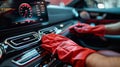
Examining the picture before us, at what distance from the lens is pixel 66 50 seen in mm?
930

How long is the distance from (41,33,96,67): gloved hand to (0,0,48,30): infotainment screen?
15 cm

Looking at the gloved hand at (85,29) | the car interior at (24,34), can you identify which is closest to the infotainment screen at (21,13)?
the car interior at (24,34)

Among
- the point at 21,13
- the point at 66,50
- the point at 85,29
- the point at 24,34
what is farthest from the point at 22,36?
the point at 85,29

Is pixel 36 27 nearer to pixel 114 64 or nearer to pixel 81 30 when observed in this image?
pixel 81 30

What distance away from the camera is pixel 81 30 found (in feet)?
4.94

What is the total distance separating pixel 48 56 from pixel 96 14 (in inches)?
56.7

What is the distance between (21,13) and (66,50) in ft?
1.16

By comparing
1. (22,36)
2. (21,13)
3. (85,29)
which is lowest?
(85,29)

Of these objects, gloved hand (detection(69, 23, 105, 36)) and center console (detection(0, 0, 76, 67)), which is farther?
gloved hand (detection(69, 23, 105, 36))

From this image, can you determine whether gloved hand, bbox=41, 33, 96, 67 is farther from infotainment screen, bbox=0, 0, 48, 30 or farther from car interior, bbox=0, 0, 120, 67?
infotainment screen, bbox=0, 0, 48, 30

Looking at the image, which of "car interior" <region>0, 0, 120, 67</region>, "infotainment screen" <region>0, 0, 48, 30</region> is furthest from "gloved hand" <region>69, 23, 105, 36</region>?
"infotainment screen" <region>0, 0, 48, 30</region>

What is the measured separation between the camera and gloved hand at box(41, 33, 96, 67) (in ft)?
2.79

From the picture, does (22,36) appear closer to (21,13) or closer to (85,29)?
(21,13)

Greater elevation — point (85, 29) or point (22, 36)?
point (22, 36)
